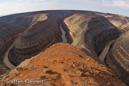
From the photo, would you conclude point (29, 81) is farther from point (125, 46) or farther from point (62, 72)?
point (125, 46)

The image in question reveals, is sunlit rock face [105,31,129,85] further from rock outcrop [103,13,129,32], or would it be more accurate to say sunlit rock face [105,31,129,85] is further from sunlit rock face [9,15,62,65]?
rock outcrop [103,13,129,32]

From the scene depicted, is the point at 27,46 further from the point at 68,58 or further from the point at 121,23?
the point at 121,23

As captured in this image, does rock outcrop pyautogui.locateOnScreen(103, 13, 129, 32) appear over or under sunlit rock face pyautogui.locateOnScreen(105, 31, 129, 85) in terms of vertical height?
over

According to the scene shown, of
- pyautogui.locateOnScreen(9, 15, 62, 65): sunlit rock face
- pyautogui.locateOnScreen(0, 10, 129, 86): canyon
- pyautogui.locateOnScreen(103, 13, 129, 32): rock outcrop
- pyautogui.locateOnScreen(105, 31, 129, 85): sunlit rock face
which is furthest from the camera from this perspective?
pyautogui.locateOnScreen(103, 13, 129, 32): rock outcrop

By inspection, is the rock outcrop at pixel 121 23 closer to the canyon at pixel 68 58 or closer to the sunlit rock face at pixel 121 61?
the canyon at pixel 68 58

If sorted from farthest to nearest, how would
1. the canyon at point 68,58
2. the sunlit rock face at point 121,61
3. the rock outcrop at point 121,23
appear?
the rock outcrop at point 121,23 → the sunlit rock face at point 121,61 → the canyon at point 68,58

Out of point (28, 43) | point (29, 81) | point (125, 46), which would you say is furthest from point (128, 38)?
point (28, 43)

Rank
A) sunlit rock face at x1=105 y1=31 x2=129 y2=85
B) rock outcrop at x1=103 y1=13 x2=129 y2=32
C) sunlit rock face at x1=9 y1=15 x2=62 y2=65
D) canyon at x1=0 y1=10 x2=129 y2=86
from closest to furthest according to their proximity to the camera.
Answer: canyon at x1=0 y1=10 x2=129 y2=86 → sunlit rock face at x1=105 y1=31 x2=129 y2=85 → sunlit rock face at x1=9 y1=15 x2=62 y2=65 → rock outcrop at x1=103 y1=13 x2=129 y2=32

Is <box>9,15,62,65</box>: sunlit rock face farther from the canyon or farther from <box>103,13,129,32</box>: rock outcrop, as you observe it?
<box>103,13,129,32</box>: rock outcrop

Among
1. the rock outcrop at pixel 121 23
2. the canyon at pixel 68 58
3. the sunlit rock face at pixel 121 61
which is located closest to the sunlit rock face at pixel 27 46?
the canyon at pixel 68 58

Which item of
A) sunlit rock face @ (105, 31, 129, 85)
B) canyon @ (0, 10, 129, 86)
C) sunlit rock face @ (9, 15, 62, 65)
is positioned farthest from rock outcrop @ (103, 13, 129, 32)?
sunlit rock face @ (9, 15, 62, 65)

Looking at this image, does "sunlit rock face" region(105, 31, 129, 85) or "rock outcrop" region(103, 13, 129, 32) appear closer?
"sunlit rock face" region(105, 31, 129, 85)
